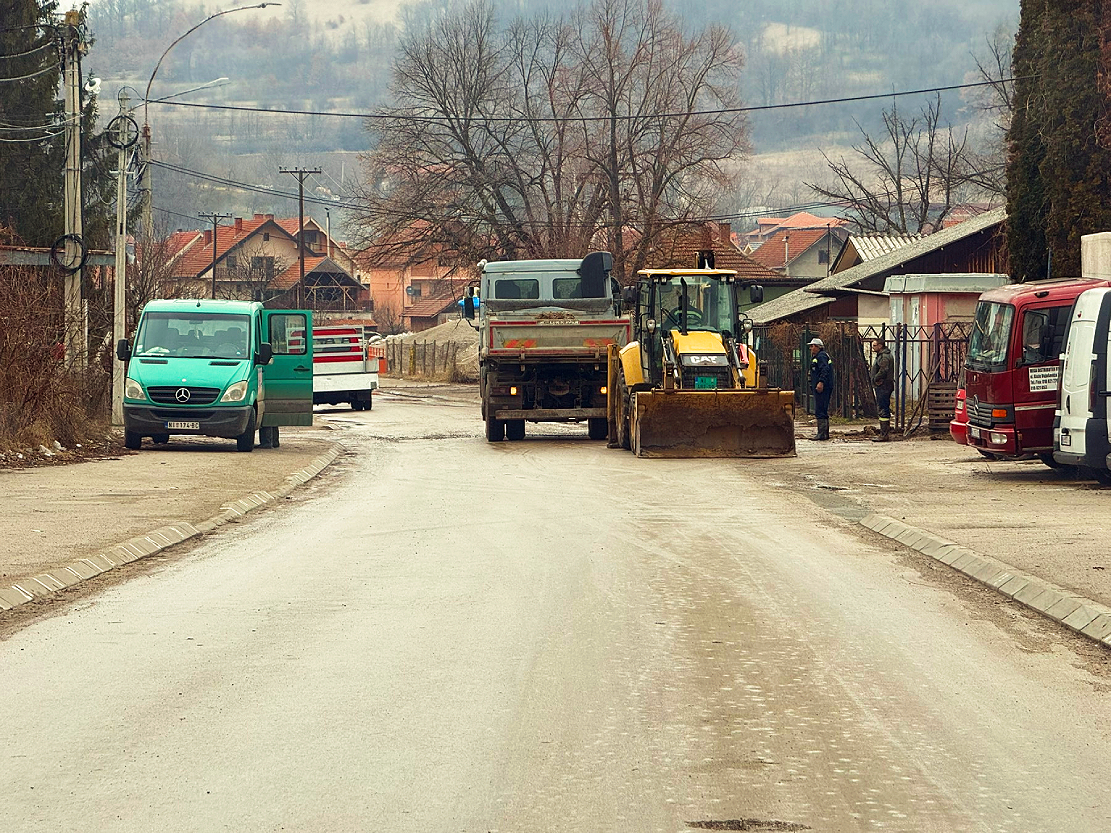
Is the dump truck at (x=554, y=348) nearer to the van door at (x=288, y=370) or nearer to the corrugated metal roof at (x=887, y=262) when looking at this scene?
the van door at (x=288, y=370)

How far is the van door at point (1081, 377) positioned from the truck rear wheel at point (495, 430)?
12.2 m

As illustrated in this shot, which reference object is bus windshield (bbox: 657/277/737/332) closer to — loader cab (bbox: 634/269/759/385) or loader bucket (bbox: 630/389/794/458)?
loader cab (bbox: 634/269/759/385)

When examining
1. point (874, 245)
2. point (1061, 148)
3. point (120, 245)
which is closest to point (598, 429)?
point (120, 245)

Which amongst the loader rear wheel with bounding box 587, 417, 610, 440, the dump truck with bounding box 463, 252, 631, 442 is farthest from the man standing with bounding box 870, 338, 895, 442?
the loader rear wheel with bounding box 587, 417, 610, 440

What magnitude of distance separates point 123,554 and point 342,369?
32.3 m

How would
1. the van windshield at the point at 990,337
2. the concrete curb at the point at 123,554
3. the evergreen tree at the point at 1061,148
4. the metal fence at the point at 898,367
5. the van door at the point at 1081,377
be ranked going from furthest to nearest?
the metal fence at the point at 898,367 < the evergreen tree at the point at 1061,148 < the van windshield at the point at 990,337 < the van door at the point at 1081,377 < the concrete curb at the point at 123,554

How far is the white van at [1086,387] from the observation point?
58.3 feet

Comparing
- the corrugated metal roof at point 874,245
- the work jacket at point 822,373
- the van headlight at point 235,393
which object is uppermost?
the corrugated metal roof at point 874,245

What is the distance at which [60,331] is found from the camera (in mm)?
22984

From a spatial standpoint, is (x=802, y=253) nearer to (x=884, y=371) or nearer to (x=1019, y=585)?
(x=884, y=371)

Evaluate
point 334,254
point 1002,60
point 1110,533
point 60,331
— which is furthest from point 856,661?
point 334,254

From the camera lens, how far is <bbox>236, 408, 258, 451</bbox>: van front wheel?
2447 cm

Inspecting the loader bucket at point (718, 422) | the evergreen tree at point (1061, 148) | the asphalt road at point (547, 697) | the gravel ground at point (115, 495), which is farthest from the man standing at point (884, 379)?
the asphalt road at point (547, 697)

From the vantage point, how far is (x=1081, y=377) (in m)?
18.2
